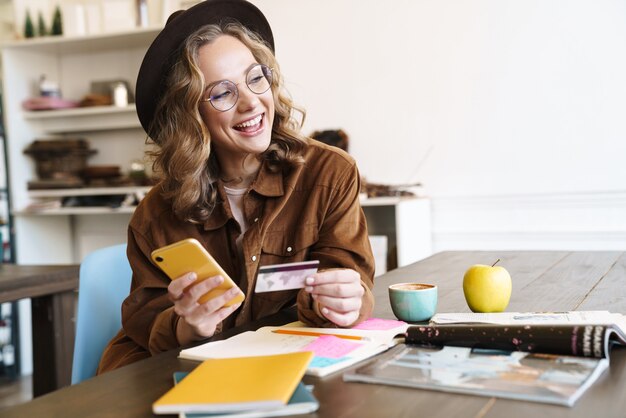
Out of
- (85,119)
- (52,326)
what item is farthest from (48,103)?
(52,326)

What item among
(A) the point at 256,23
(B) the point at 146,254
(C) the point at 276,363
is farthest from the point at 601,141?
(C) the point at 276,363

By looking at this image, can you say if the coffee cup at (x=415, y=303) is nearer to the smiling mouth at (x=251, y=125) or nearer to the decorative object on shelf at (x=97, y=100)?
the smiling mouth at (x=251, y=125)

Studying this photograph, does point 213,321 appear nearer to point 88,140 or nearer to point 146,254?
point 146,254

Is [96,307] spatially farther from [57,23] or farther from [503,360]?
[57,23]

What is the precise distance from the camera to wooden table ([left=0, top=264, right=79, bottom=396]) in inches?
104

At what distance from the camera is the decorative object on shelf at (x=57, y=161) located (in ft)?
14.6

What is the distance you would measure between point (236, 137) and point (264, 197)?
17 centimetres

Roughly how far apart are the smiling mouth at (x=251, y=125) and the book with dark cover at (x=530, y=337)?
78cm

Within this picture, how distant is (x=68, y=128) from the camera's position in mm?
4680

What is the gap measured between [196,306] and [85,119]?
147 inches

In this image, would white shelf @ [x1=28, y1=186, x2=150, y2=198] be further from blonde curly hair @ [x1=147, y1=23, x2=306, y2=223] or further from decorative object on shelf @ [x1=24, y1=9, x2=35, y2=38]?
blonde curly hair @ [x1=147, y1=23, x2=306, y2=223]

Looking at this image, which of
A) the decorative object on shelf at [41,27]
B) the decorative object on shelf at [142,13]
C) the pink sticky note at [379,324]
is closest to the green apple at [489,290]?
the pink sticky note at [379,324]

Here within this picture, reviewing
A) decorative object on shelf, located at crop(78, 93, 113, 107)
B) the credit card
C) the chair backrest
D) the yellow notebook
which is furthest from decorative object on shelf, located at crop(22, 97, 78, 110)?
the yellow notebook

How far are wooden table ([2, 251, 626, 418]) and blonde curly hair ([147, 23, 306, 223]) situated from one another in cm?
39
